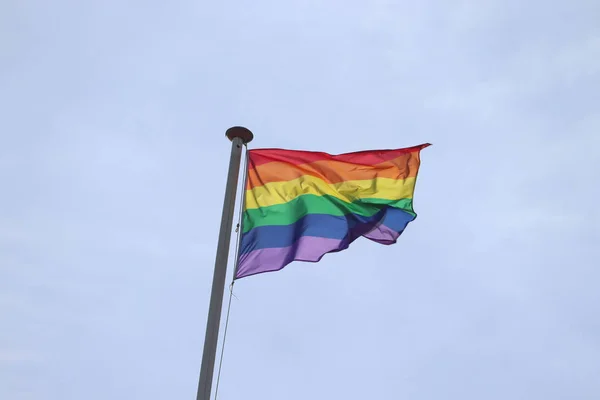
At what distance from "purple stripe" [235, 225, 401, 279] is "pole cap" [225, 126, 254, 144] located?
2.05 metres

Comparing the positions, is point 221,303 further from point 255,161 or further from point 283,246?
point 255,161

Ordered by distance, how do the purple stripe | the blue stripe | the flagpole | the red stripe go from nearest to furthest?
the flagpole, the purple stripe, the blue stripe, the red stripe

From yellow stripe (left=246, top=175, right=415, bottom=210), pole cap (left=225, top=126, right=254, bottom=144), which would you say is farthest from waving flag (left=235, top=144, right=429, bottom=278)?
pole cap (left=225, top=126, right=254, bottom=144)

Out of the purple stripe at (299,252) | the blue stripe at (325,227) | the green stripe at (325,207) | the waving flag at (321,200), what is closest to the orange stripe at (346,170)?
the waving flag at (321,200)

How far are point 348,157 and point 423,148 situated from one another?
1551 millimetres

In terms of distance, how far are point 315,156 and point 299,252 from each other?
6.90ft

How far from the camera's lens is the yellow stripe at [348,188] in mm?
13492

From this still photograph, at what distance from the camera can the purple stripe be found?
40.2ft

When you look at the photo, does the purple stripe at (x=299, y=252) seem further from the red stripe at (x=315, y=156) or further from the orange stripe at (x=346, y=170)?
the red stripe at (x=315, y=156)

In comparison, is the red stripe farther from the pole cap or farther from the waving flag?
the pole cap

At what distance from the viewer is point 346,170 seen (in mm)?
13977

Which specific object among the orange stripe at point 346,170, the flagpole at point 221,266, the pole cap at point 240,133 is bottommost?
the flagpole at point 221,266

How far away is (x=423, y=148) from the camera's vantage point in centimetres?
1409

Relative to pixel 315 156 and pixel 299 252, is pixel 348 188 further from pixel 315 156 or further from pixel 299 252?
pixel 299 252
